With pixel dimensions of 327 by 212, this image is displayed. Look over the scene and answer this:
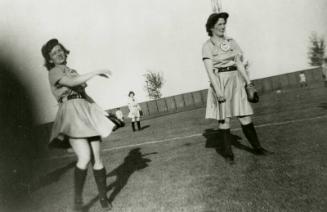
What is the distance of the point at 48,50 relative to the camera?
391cm

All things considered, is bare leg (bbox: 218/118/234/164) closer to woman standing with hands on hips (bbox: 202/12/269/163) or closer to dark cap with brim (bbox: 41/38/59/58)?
woman standing with hands on hips (bbox: 202/12/269/163)

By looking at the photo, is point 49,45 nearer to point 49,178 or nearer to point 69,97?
point 69,97

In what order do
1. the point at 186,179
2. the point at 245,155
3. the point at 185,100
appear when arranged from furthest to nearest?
the point at 185,100, the point at 245,155, the point at 186,179

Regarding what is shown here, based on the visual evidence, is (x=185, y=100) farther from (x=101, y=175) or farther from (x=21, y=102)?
(x=101, y=175)

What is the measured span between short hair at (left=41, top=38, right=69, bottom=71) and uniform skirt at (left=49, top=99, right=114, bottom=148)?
49 cm

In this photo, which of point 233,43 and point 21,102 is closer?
point 233,43

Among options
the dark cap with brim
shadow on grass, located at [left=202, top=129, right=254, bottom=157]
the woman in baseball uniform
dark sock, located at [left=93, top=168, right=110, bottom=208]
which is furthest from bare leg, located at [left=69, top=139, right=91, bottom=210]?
the woman in baseball uniform

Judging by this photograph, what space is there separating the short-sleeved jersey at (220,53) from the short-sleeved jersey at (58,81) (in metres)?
2.04

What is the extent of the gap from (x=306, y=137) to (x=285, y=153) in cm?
104

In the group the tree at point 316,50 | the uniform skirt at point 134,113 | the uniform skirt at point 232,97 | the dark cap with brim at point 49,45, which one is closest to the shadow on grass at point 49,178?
the dark cap with brim at point 49,45

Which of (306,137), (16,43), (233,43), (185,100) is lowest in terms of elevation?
(185,100)

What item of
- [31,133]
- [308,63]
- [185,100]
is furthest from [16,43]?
[308,63]

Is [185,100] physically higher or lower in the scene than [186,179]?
lower

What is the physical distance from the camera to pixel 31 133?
11.3 meters
